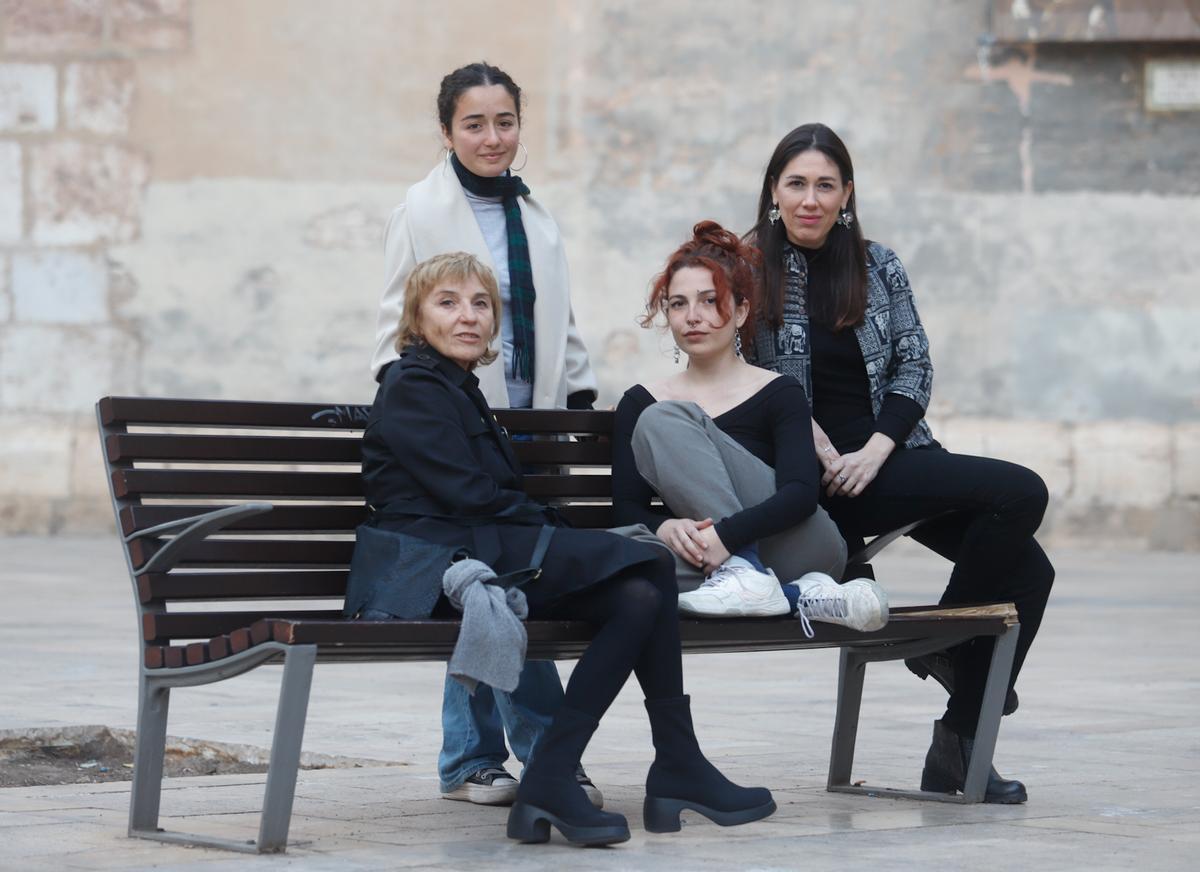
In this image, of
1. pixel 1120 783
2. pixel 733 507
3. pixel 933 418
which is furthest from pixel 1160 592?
pixel 733 507

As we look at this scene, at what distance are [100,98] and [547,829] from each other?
11893 millimetres

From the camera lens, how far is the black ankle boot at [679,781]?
163 inches

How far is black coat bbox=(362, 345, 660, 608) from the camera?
410 cm

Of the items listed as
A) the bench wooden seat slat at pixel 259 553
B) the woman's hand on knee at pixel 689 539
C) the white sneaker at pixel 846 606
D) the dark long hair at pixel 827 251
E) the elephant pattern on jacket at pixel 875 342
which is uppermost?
the dark long hair at pixel 827 251

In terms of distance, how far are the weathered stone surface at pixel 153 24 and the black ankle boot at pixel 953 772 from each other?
36.8ft

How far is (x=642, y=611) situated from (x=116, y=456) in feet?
3.59

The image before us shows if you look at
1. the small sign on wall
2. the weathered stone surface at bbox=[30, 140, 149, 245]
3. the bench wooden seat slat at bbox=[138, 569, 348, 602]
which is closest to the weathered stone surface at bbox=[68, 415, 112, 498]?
the weathered stone surface at bbox=[30, 140, 149, 245]

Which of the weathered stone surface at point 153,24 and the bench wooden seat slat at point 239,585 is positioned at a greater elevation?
the weathered stone surface at point 153,24

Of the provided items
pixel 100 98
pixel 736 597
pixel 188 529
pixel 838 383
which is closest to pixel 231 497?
pixel 188 529

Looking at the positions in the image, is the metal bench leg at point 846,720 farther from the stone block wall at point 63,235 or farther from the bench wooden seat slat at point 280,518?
the stone block wall at point 63,235

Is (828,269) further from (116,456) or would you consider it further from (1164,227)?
(1164,227)

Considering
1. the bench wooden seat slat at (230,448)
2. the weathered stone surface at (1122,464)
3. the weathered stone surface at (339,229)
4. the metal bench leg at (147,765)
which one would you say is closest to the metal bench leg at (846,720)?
the bench wooden seat slat at (230,448)

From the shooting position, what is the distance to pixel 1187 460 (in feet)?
47.9

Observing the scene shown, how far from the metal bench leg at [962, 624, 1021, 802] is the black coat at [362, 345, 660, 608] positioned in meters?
1.04
